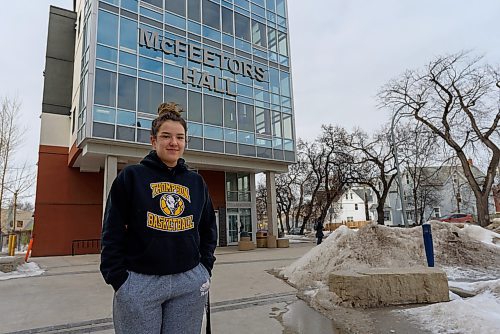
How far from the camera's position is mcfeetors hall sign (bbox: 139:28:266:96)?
1852 cm

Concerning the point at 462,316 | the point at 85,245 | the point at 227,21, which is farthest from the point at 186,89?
the point at 462,316

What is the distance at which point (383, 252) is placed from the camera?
8.48 m

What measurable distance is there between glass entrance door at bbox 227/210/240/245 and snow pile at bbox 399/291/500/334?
19.1 metres

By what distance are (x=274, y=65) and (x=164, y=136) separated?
2281 centimetres

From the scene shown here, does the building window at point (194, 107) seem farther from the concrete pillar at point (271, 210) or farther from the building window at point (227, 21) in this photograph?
the concrete pillar at point (271, 210)

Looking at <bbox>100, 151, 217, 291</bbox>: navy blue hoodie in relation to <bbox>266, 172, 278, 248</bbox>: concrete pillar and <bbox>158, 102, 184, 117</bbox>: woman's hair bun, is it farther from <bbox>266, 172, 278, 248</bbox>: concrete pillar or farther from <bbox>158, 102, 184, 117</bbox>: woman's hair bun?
<bbox>266, 172, 278, 248</bbox>: concrete pillar

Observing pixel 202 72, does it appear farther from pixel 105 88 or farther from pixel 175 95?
pixel 105 88

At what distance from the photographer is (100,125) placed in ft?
52.2

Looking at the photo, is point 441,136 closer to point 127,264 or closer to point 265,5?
point 265,5

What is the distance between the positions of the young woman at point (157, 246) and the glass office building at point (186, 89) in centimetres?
1506

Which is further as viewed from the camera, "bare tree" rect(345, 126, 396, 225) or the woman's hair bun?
"bare tree" rect(345, 126, 396, 225)

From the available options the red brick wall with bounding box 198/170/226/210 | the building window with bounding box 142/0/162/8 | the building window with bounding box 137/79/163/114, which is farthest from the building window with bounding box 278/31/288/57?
the building window with bounding box 137/79/163/114

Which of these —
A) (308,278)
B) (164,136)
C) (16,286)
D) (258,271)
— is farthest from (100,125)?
(164,136)

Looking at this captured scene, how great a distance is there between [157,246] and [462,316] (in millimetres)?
4544
